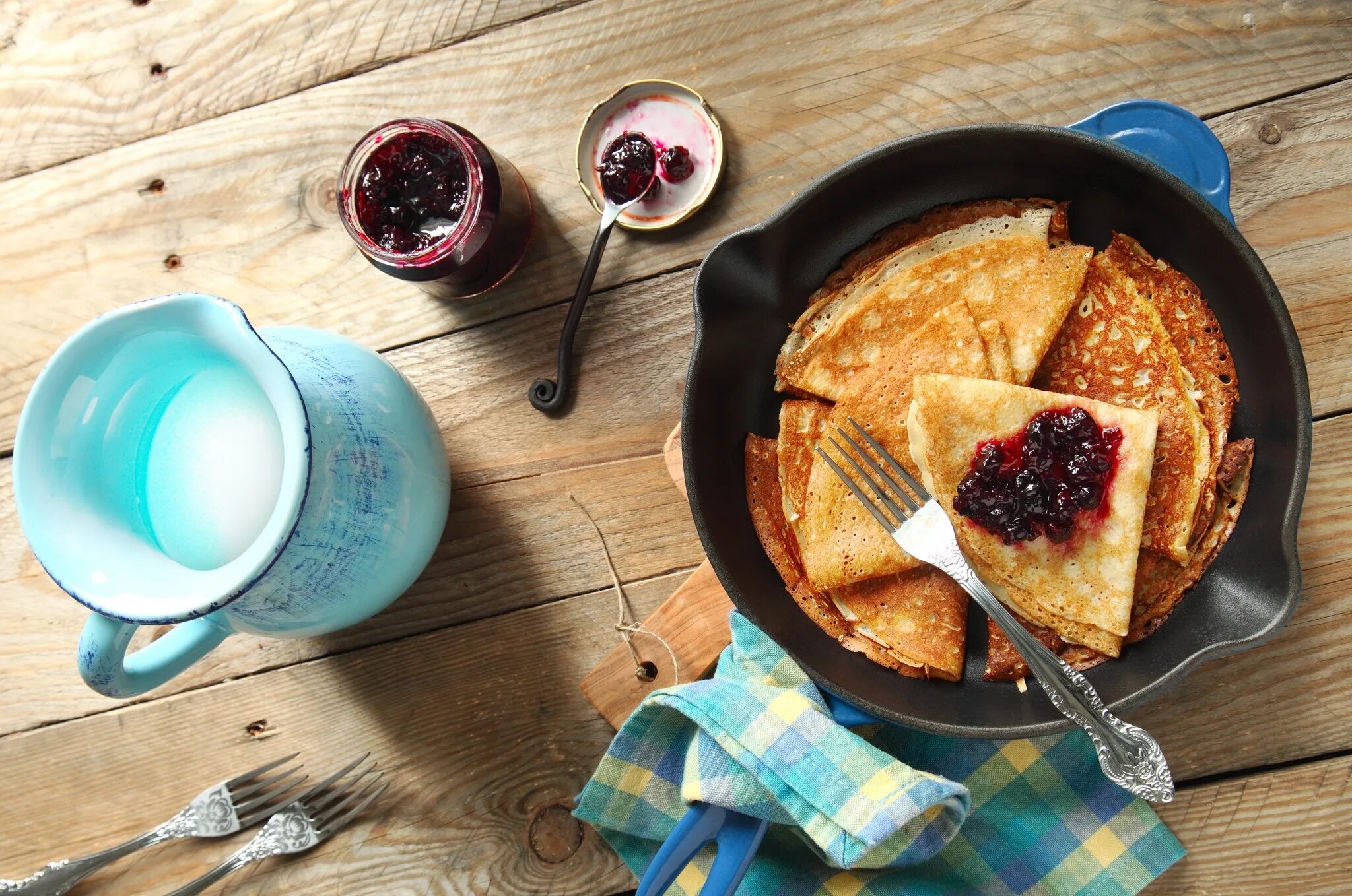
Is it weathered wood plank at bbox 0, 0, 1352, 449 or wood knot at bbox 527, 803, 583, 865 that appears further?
wood knot at bbox 527, 803, 583, 865

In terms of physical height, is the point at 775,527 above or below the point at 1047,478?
below

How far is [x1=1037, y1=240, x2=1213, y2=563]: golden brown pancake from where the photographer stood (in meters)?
1.74

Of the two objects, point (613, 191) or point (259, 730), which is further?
point (259, 730)

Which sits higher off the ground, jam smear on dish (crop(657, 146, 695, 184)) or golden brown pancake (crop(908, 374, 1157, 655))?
jam smear on dish (crop(657, 146, 695, 184))

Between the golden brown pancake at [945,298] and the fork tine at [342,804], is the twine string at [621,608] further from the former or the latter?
the fork tine at [342,804]

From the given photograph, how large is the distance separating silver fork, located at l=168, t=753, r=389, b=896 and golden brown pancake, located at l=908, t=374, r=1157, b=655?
1420 mm

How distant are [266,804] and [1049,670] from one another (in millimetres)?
1722

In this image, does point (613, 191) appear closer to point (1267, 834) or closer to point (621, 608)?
point (621, 608)

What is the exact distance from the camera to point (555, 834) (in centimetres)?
203

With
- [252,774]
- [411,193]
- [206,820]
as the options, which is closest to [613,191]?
[411,193]

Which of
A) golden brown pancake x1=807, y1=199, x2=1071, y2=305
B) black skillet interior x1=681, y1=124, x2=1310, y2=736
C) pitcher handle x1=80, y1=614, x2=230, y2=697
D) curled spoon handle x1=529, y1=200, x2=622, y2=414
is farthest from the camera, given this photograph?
curled spoon handle x1=529, y1=200, x2=622, y2=414

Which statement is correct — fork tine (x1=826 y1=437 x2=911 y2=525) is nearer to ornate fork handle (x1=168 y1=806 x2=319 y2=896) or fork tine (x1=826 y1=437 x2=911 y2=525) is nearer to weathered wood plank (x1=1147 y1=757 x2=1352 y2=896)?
weathered wood plank (x1=1147 y1=757 x2=1352 y2=896)

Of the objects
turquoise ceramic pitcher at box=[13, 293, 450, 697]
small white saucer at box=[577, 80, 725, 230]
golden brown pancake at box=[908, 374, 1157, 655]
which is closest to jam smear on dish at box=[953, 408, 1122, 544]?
golden brown pancake at box=[908, 374, 1157, 655]

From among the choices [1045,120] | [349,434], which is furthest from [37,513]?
[1045,120]
